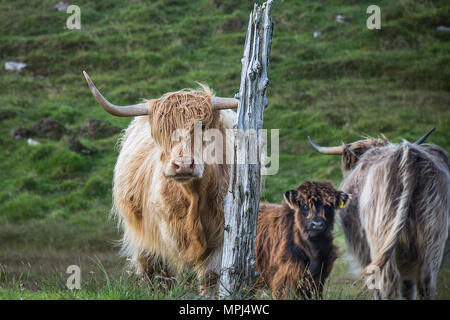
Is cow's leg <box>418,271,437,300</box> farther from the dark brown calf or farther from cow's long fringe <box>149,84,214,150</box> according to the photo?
cow's long fringe <box>149,84,214,150</box>

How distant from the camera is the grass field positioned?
13.0 meters

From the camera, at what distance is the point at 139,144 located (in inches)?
251

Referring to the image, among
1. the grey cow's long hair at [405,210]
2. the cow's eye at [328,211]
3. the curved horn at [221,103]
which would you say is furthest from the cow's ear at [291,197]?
the curved horn at [221,103]

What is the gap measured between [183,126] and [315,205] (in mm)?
1670

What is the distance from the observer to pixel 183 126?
207 inches

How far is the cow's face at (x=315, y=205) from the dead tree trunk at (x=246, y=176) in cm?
145

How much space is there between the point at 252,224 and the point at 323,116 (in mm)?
13659

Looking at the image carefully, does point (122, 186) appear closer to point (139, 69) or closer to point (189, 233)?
point (189, 233)

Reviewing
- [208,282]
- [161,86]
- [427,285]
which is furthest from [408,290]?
[161,86]

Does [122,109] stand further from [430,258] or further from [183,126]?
[430,258]

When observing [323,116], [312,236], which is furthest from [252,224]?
[323,116]

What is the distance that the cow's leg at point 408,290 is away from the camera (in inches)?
253

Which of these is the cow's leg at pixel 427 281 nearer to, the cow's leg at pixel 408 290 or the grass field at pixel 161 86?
the cow's leg at pixel 408 290

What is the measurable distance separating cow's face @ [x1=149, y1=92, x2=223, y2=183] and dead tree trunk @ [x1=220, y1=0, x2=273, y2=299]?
0.45 m
